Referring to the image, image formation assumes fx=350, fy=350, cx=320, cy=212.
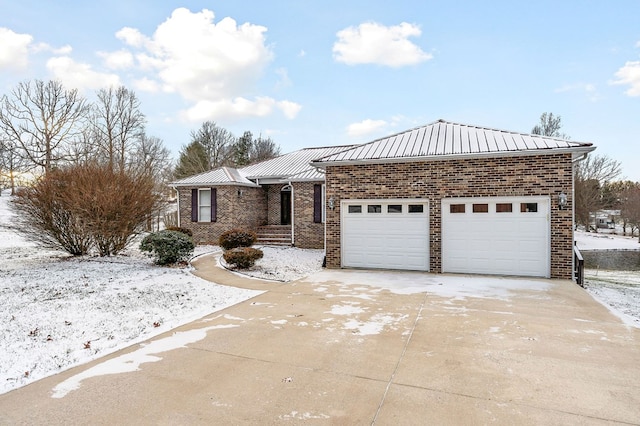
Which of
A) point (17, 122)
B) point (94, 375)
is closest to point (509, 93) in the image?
point (94, 375)

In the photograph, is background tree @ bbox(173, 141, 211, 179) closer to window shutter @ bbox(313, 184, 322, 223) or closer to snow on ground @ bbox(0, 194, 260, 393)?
window shutter @ bbox(313, 184, 322, 223)

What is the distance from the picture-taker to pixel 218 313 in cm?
637

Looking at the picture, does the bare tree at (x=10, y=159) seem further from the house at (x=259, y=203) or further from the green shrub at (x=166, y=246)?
the green shrub at (x=166, y=246)

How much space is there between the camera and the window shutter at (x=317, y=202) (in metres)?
16.2

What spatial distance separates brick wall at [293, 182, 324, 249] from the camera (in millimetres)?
16297

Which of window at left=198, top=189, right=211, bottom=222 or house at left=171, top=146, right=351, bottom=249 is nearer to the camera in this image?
house at left=171, top=146, right=351, bottom=249

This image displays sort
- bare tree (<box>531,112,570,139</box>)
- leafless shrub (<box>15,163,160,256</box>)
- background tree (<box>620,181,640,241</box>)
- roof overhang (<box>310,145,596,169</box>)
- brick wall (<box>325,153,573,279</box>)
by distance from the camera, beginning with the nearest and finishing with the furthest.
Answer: roof overhang (<box>310,145,596,169</box>)
brick wall (<box>325,153,573,279</box>)
leafless shrub (<box>15,163,160,256</box>)
background tree (<box>620,181,640,241</box>)
bare tree (<box>531,112,570,139</box>)

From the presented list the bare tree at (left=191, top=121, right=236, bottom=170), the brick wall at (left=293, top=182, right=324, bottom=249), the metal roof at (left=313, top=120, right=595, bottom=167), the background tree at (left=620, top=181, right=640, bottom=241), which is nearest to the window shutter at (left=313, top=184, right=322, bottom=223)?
the brick wall at (left=293, top=182, right=324, bottom=249)

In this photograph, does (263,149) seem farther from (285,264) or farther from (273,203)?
(285,264)

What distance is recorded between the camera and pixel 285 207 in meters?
19.3

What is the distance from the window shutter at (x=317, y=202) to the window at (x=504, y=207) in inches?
318

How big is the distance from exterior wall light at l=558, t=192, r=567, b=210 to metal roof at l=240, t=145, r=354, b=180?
1145cm

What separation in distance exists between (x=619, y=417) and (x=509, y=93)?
14.1m

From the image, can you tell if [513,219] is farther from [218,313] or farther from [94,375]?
[94,375]
